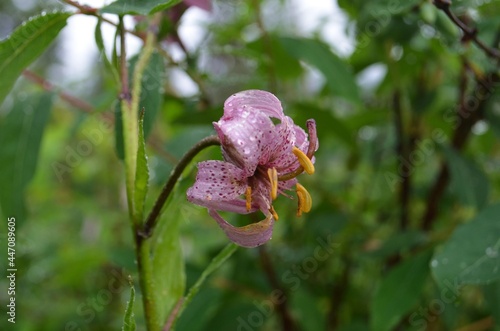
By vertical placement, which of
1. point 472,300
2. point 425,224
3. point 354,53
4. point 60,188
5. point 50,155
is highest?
point 354,53

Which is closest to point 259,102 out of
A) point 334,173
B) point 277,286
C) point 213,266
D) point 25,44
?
point 213,266

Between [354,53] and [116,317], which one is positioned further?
[116,317]

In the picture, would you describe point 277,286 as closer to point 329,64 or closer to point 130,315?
point 329,64

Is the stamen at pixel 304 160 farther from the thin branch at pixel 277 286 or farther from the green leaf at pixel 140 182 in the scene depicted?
the thin branch at pixel 277 286

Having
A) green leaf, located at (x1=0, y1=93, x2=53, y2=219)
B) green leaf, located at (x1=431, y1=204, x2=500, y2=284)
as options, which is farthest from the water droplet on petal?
green leaf, located at (x1=0, y1=93, x2=53, y2=219)

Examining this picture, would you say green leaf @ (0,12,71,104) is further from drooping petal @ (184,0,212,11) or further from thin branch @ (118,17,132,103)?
drooping petal @ (184,0,212,11)

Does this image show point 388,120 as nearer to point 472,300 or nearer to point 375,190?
point 375,190

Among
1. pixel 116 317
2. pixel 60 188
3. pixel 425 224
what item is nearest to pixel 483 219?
pixel 425 224

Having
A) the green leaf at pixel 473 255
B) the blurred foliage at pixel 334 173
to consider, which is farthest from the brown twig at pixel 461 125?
the green leaf at pixel 473 255
